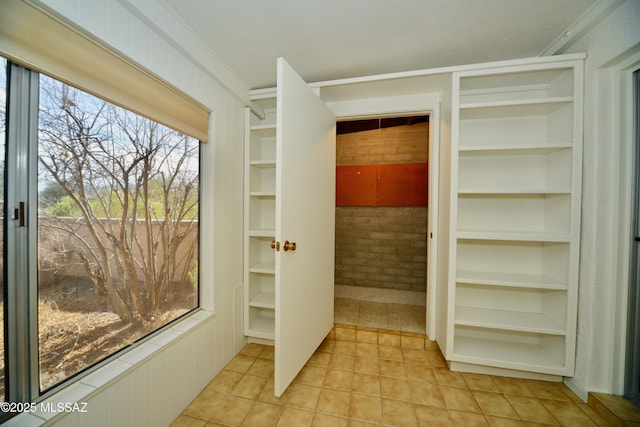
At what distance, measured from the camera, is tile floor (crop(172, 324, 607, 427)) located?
4.15 ft

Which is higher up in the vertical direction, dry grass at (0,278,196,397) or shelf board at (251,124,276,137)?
shelf board at (251,124,276,137)

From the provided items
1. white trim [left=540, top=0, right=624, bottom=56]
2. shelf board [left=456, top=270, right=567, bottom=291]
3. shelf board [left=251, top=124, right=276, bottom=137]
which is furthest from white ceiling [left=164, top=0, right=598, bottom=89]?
shelf board [left=456, top=270, right=567, bottom=291]

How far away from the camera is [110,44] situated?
0.96 meters

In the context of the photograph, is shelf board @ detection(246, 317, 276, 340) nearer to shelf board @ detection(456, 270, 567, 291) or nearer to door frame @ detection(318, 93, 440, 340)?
door frame @ detection(318, 93, 440, 340)

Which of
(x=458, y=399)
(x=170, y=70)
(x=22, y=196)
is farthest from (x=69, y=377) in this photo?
(x=458, y=399)

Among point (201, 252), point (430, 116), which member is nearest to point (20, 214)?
point (201, 252)

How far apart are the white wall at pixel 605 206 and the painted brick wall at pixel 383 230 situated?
159 cm

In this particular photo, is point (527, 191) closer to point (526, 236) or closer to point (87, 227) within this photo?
point (526, 236)

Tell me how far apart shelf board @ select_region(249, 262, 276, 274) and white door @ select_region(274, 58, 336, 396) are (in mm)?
440

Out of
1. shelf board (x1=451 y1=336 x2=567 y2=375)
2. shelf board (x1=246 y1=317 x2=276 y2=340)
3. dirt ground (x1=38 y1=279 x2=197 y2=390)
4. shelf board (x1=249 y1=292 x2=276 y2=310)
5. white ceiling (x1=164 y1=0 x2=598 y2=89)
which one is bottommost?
shelf board (x1=246 y1=317 x2=276 y2=340)

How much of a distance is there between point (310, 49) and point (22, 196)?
1.61 meters

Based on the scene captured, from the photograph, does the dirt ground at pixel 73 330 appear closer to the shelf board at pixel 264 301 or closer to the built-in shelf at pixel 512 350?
the shelf board at pixel 264 301

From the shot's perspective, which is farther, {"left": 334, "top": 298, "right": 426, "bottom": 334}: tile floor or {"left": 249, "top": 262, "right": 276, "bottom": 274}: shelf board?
{"left": 334, "top": 298, "right": 426, "bottom": 334}: tile floor

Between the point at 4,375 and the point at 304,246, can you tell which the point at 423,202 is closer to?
the point at 304,246
